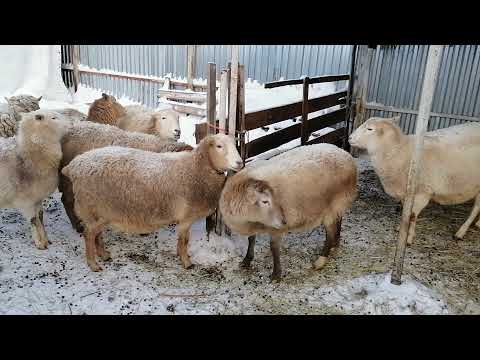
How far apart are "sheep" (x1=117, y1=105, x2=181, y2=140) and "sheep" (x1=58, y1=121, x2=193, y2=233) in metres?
1.02

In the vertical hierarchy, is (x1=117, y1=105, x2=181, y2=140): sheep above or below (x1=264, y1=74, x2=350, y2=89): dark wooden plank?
below

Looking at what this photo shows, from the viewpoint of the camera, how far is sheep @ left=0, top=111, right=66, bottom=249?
436 centimetres

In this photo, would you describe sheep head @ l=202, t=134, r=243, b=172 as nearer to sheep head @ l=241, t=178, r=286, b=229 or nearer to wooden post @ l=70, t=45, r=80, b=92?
sheep head @ l=241, t=178, r=286, b=229

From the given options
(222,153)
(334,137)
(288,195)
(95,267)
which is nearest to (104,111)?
(95,267)

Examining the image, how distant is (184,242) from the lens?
4402mm

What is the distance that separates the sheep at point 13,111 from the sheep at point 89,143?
2176mm

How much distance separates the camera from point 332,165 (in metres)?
4.34

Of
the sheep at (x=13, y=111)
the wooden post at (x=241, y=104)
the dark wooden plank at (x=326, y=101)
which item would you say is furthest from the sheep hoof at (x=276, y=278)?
the sheep at (x=13, y=111)

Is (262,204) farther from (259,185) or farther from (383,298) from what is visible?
(383,298)

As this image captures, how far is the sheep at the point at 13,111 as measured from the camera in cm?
666

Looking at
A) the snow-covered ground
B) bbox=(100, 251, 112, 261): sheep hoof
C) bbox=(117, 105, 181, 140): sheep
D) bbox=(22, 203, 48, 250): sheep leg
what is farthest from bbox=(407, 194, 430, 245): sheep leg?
bbox=(22, 203, 48, 250): sheep leg

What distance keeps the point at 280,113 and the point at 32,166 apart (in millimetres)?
3568
